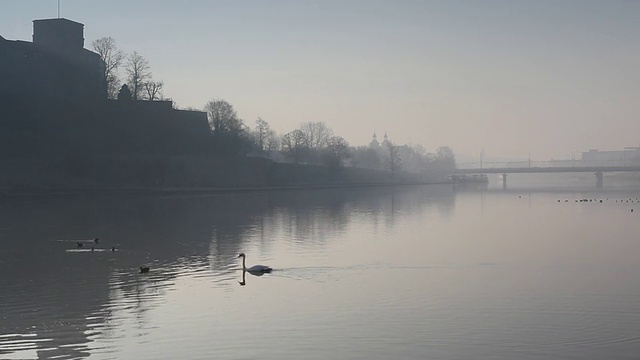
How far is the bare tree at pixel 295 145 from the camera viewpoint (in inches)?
4063

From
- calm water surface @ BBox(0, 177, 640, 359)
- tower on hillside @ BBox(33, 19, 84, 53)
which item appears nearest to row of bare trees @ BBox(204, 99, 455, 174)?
tower on hillside @ BBox(33, 19, 84, 53)

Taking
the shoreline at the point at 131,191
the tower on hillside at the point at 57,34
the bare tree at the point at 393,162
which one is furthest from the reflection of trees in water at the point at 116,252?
the bare tree at the point at 393,162

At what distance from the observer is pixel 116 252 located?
26.9 metres

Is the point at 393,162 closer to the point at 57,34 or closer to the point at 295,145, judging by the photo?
the point at 295,145

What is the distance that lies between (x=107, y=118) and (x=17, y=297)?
64179 millimetres

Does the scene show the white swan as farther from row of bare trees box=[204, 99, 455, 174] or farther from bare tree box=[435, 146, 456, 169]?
bare tree box=[435, 146, 456, 169]

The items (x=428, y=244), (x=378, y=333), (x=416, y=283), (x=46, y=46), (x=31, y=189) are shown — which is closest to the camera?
(x=378, y=333)

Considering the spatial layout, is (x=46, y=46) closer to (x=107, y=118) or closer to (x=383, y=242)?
(x=107, y=118)

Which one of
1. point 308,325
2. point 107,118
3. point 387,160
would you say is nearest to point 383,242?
point 308,325

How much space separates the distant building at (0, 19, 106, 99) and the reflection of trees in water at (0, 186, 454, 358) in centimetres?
2458

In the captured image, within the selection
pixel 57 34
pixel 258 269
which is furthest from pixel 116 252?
pixel 57 34

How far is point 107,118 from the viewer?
7962cm

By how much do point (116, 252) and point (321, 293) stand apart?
10.9m

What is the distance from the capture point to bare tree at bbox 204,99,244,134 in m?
90.6
